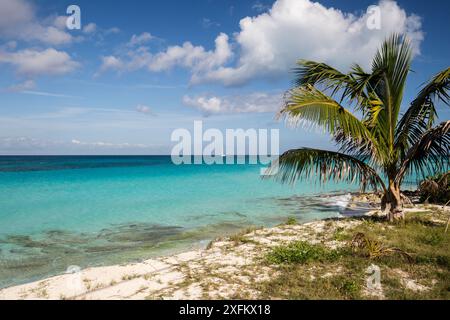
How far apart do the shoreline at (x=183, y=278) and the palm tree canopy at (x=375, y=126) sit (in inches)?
72.1

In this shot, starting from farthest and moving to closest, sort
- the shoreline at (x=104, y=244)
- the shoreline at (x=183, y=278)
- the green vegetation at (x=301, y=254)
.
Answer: the shoreline at (x=104, y=244)
the green vegetation at (x=301, y=254)
the shoreline at (x=183, y=278)

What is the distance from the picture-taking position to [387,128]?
8.26 m

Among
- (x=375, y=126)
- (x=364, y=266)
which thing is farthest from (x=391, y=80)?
(x=364, y=266)

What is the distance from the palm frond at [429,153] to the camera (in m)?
7.17

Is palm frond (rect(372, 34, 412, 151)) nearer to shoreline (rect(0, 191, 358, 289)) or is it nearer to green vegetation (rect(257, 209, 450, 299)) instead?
green vegetation (rect(257, 209, 450, 299))

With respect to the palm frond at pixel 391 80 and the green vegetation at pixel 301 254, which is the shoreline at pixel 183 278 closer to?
the green vegetation at pixel 301 254

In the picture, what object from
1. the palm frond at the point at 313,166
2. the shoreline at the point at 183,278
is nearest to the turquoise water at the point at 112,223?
the shoreline at the point at 183,278

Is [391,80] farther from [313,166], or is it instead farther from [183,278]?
[183,278]

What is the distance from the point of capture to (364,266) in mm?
5641

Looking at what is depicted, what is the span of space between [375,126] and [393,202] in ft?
7.09

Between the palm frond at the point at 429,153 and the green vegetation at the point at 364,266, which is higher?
the palm frond at the point at 429,153

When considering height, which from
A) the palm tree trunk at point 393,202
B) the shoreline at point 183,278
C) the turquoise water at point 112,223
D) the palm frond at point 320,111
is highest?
the palm frond at point 320,111

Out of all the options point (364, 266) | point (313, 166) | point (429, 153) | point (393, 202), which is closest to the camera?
point (364, 266)

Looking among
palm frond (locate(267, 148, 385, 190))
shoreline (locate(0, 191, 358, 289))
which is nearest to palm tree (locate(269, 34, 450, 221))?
palm frond (locate(267, 148, 385, 190))
